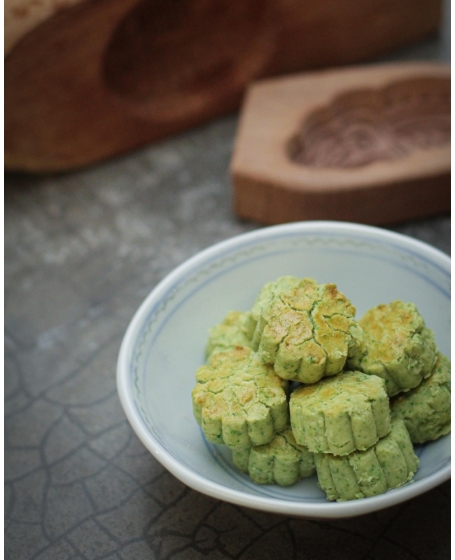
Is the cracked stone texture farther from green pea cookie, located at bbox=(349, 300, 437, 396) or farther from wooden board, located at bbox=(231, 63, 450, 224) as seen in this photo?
Result: green pea cookie, located at bbox=(349, 300, 437, 396)

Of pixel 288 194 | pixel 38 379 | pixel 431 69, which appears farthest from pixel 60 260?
pixel 431 69

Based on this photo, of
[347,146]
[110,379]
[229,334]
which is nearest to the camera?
[229,334]

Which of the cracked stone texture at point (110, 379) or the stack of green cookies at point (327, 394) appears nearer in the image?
the stack of green cookies at point (327, 394)

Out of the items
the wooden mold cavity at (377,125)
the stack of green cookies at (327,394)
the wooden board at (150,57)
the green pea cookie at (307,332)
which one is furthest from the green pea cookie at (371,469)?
the wooden board at (150,57)

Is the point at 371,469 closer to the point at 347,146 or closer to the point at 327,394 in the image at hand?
the point at 327,394

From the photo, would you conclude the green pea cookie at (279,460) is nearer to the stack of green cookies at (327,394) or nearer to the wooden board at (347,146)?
the stack of green cookies at (327,394)

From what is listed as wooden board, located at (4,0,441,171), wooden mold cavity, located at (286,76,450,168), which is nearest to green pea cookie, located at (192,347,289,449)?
wooden mold cavity, located at (286,76,450,168)

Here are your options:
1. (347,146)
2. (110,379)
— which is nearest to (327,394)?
(110,379)
